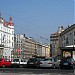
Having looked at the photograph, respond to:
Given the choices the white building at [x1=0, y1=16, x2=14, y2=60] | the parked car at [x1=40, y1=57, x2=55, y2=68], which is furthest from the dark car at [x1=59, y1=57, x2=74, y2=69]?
the white building at [x1=0, y1=16, x2=14, y2=60]

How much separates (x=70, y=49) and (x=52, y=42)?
148 meters

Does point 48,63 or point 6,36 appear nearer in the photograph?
point 48,63

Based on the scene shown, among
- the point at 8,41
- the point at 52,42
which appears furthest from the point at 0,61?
the point at 52,42

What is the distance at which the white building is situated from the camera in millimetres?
125088

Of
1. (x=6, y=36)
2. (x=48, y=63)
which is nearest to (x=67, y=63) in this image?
(x=48, y=63)

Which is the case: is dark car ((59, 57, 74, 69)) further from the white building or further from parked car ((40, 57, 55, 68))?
the white building

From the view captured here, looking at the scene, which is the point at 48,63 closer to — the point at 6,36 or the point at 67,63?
the point at 67,63

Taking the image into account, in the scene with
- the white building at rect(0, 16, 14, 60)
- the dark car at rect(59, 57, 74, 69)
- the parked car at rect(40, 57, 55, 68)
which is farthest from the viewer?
the white building at rect(0, 16, 14, 60)

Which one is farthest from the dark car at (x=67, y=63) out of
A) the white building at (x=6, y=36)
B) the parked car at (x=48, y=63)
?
the white building at (x=6, y=36)

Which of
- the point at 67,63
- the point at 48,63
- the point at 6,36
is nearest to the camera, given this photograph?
the point at 67,63

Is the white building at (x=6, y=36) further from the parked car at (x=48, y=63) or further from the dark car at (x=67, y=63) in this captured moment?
the dark car at (x=67, y=63)

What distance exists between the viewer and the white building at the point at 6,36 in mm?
125088

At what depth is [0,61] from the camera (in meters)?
45.8

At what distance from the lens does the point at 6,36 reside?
13350cm
